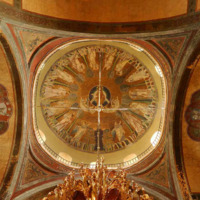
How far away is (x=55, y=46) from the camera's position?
7.64 m

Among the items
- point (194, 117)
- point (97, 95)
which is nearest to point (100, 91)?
point (97, 95)

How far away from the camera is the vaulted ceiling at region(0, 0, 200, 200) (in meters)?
6.73

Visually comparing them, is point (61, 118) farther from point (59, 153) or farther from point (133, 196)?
point (133, 196)

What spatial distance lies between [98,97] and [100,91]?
0.86 feet

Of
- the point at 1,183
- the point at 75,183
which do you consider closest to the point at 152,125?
the point at 75,183

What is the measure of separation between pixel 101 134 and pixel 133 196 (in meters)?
4.39

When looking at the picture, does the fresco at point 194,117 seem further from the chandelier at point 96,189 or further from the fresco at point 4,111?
the fresco at point 4,111

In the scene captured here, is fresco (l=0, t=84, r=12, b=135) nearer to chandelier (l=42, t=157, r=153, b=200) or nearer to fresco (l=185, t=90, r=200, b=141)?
chandelier (l=42, t=157, r=153, b=200)

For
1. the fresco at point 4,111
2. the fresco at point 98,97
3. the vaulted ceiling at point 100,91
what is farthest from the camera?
the fresco at point 98,97

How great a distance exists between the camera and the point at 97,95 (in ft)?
32.3

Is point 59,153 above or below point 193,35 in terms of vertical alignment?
below

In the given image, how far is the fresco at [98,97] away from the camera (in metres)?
9.00

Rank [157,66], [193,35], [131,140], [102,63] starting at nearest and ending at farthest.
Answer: [193,35], [157,66], [102,63], [131,140]

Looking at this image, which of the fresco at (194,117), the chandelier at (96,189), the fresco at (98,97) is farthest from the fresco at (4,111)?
the fresco at (194,117)
